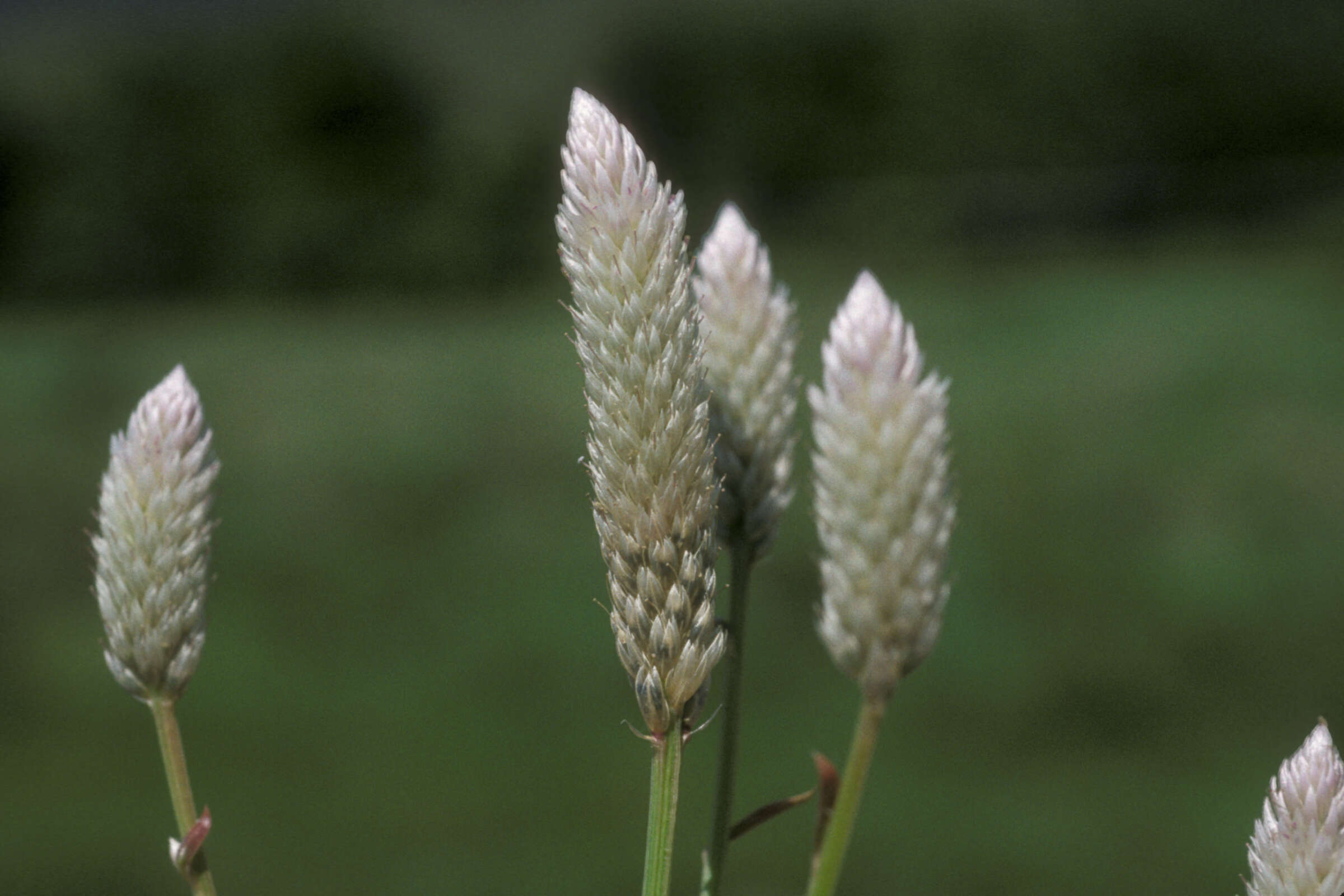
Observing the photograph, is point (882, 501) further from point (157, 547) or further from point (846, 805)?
point (157, 547)

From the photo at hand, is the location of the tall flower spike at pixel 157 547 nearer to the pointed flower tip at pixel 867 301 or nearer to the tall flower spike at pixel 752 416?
the tall flower spike at pixel 752 416

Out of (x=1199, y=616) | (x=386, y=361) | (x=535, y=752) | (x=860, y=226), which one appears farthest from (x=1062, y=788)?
(x=860, y=226)

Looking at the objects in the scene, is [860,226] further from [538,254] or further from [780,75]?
[538,254]

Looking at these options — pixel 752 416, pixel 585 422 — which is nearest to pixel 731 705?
pixel 752 416

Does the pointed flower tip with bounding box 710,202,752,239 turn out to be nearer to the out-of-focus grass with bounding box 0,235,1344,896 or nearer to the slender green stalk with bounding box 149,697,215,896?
the slender green stalk with bounding box 149,697,215,896

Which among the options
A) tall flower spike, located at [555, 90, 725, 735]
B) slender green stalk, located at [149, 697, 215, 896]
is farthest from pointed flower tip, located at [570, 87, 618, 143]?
slender green stalk, located at [149, 697, 215, 896]

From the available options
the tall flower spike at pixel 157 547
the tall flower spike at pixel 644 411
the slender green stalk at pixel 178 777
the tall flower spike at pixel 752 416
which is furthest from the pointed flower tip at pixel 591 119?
the slender green stalk at pixel 178 777
